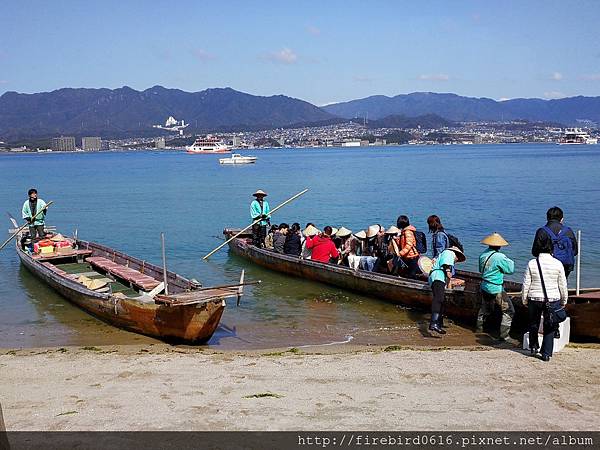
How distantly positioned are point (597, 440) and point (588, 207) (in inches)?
1277

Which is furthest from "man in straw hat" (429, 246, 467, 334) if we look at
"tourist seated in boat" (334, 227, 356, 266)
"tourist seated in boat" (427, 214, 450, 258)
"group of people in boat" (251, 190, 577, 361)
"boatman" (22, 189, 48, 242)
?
"boatman" (22, 189, 48, 242)

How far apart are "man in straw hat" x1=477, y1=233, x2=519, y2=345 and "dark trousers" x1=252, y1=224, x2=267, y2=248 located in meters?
9.78

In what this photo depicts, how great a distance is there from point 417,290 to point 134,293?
601cm

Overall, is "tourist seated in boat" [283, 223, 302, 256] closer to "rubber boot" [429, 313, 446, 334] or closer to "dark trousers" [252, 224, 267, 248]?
"dark trousers" [252, 224, 267, 248]

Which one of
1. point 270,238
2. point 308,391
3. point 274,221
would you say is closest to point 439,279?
point 308,391

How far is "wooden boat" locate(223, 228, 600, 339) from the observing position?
9531mm

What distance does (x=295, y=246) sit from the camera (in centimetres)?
1748

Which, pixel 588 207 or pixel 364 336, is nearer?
pixel 364 336

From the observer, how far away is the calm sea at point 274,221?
12383 mm

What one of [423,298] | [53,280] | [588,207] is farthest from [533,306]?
[588,207]

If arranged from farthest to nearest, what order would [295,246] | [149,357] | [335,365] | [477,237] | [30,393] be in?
1. [477,237]
2. [295,246]
3. [149,357]
4. [335,365]
5. [30,393]

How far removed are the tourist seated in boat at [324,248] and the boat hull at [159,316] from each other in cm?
557

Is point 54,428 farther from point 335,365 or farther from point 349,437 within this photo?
point 335,365

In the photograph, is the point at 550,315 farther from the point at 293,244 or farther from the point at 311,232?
the point at 293,244
